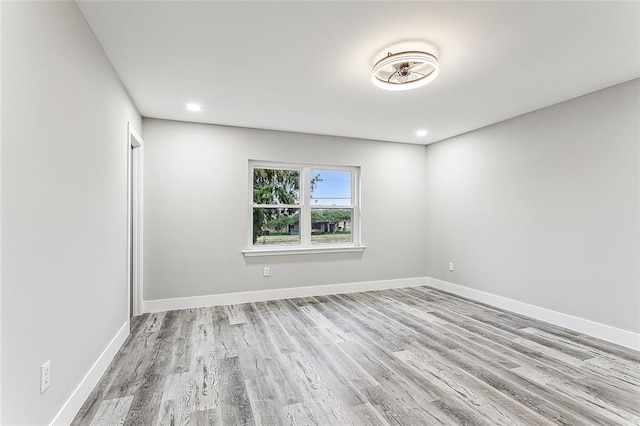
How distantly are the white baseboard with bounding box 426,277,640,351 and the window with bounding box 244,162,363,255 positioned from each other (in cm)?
172

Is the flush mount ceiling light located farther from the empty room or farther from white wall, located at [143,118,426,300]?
white wall, located at [143,118,426,300]

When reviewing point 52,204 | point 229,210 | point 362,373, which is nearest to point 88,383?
point 52,204

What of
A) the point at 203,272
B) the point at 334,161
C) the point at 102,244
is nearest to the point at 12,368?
the point at 102,244

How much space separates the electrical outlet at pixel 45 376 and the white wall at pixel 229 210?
8.16ft

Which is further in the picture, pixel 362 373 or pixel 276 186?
pixel 276 186

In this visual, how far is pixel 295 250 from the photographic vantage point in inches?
181

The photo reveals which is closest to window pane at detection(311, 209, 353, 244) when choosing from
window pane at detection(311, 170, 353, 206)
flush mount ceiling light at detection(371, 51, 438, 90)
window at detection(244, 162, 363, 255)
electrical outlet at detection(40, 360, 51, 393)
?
window at detection(244, 162, 363, 255)

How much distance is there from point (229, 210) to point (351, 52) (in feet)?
8.72

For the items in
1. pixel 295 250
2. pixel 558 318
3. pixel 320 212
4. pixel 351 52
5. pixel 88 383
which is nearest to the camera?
pixel 88 383

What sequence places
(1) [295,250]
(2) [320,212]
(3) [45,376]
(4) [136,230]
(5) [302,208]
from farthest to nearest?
(2) [320,212] < (5) [302,208] < (1) [295,250] < (4) [136,230] < (3) [45,376]

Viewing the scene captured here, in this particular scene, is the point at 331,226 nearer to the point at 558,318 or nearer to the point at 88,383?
the point at 558,318

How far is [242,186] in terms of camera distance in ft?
14.3

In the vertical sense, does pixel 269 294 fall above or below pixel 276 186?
below

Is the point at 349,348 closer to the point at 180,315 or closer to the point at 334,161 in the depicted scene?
the point at 180,315
